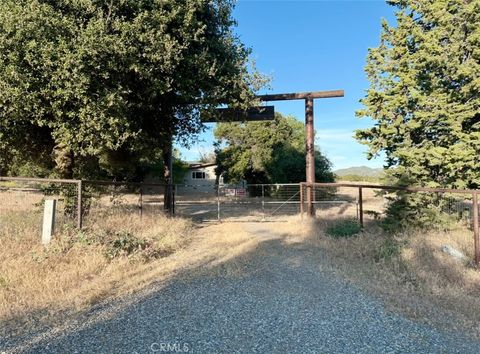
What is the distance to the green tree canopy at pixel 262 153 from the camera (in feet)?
104

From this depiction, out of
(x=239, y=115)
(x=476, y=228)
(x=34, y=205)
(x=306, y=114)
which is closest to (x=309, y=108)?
(x=306, y=114)

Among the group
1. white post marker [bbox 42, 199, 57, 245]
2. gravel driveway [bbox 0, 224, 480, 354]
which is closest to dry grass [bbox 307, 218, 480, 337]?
gravel driveway [bbox 0, 224, 480, 354]

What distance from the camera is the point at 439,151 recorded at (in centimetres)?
995

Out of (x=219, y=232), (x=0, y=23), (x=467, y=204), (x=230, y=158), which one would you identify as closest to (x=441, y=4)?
(x=467, y=204)

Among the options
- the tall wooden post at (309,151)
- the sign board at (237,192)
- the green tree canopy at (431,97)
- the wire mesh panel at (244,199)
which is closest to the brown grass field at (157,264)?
the green tree canopy at (431,97)

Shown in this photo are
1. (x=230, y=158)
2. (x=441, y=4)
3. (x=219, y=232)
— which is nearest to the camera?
(x=441, y=4)

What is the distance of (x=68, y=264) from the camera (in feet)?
20.3

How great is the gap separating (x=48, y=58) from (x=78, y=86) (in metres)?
0.78

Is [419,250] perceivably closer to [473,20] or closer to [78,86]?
[473,20]

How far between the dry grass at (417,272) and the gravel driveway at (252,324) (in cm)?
36

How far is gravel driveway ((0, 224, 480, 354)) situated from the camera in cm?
367

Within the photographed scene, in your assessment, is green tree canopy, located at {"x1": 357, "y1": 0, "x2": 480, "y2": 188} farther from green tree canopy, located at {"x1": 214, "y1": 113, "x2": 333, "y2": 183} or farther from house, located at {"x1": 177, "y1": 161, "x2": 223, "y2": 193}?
house, located at {"x1": 177, "y1": 161, "x2": 223, "y2": 193}

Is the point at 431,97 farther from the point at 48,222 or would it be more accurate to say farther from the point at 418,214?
the point at 48,222

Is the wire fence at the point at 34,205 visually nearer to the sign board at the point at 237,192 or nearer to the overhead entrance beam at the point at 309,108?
the overhead entrance beam at the point at 309,108
